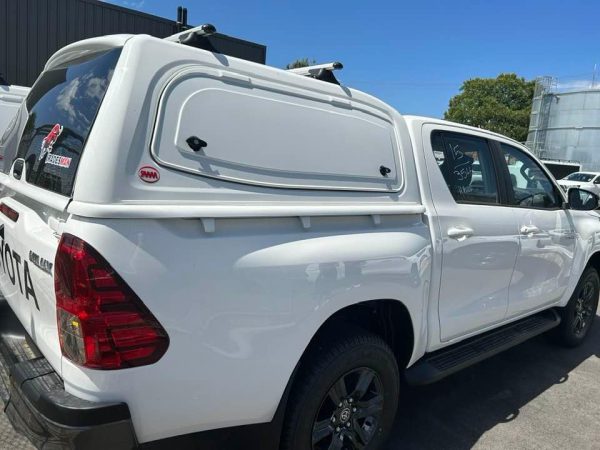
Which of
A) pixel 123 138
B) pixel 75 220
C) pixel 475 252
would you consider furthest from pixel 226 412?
pixel 475 252

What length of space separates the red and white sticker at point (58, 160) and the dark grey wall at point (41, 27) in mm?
10300

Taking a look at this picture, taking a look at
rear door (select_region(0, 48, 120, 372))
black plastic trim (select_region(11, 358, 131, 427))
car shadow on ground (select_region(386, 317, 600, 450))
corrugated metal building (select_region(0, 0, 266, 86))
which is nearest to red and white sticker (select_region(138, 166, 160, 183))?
rear door (select_region(0, 48, 120, 372))

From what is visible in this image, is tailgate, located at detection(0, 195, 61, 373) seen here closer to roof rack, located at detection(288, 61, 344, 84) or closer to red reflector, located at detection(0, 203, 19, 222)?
red reflector, located at detection(0, 203, 19, 222)

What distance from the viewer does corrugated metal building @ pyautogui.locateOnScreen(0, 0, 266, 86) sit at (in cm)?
1061

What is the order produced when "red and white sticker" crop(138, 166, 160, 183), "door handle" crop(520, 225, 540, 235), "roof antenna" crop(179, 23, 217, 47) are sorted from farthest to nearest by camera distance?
1. "door handle" crop(520, 225, 540, 235)
2. "roof antenna" crop(179, 23, 217, 47)
3. "red and white sticker" crop(138, 166, 160, 183)

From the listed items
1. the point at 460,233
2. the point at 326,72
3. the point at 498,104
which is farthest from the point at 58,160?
the point at 498,104

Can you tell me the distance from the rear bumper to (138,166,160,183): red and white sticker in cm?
78

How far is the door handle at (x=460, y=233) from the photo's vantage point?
2.89 m

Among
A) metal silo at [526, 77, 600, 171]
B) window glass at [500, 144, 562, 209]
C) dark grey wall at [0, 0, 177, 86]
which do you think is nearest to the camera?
window glass at [500, 144, 562, 209]

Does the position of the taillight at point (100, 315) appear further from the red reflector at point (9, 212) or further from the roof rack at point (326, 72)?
the roof rack at point (326, 72)

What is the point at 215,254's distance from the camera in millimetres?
1826

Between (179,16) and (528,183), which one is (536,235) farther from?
(179,16)

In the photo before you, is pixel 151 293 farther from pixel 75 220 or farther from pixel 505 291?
pixel 505 291

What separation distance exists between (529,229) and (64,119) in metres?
3.16
